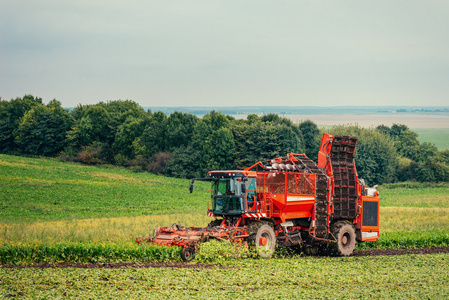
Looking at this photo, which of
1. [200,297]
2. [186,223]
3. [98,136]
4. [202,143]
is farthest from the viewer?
[98,136]

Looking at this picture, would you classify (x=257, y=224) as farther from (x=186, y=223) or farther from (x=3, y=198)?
(x=3, y=198)

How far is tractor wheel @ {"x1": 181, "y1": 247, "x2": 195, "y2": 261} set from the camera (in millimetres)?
18297

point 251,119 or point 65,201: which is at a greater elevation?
point 251,119

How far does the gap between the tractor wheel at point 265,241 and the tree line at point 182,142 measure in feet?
175

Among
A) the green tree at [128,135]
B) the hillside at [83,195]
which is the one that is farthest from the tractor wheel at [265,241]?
the green tree at [128,135]

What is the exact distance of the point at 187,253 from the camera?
1844 cm

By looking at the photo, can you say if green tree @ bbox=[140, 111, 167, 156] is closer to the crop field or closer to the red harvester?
the crop field

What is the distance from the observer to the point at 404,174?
278 ft

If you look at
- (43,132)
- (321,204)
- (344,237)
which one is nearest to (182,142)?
(43,132)

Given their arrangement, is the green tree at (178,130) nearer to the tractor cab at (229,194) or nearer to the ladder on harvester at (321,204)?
the ladder on harvester at (321,204)

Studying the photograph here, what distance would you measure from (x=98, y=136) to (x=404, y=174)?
53.1m

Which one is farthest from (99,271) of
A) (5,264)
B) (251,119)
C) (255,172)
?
(251,119)

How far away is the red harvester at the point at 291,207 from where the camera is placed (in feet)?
64.0

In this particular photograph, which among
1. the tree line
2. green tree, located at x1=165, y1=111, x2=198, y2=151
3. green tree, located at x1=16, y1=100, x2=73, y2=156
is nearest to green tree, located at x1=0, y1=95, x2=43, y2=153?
the tree line
